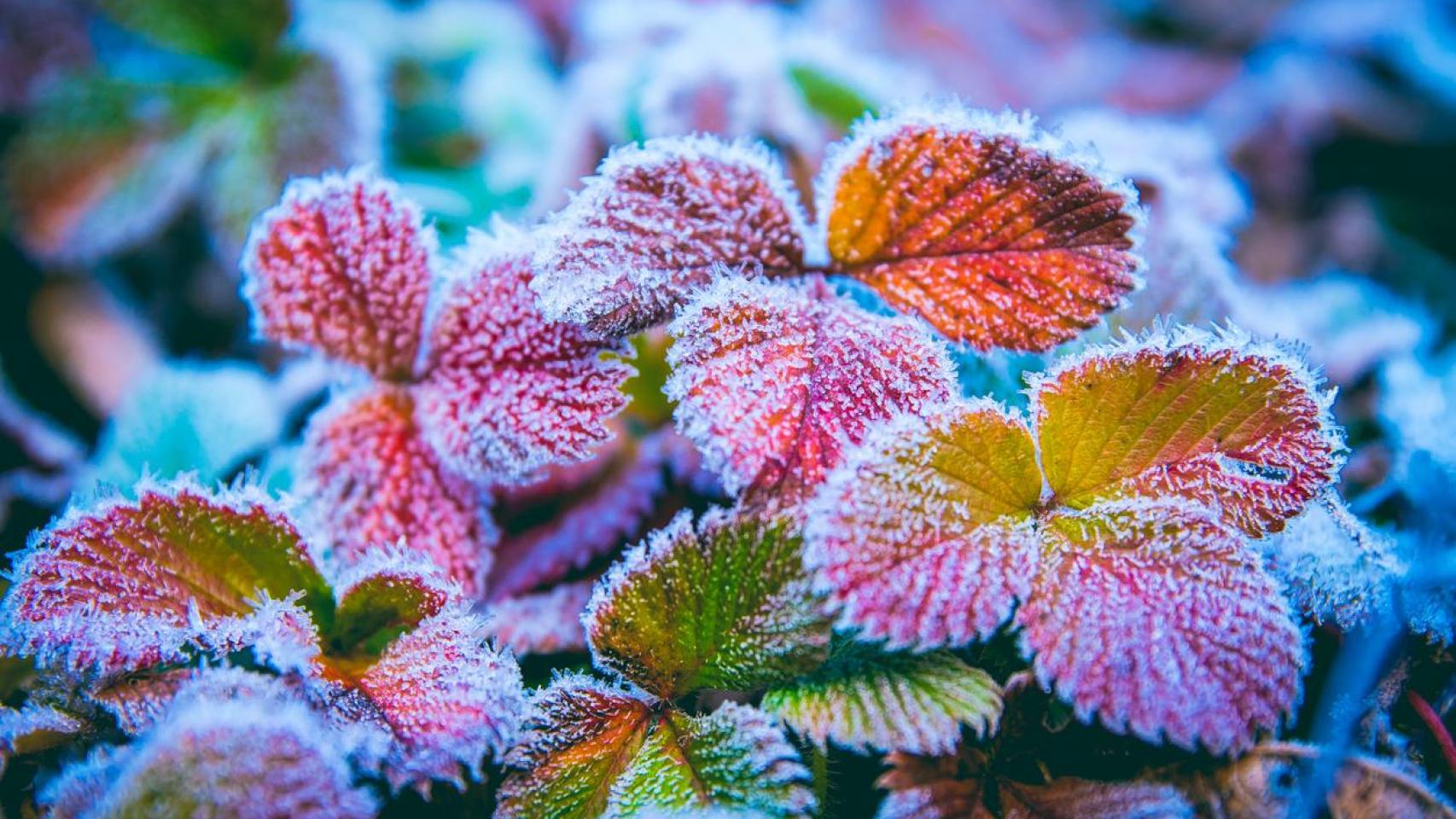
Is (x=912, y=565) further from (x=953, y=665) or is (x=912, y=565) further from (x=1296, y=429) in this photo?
(x=1296, y=429)

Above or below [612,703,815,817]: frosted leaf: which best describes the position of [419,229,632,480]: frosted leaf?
above

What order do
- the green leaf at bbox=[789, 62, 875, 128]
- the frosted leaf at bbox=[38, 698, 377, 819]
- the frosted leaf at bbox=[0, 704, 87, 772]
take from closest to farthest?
the frosted leaf at bbox=[38, 698, 377, 819]
the frosted leaf at bbox=[0, 704, 87, 772]
the green leaf at bbox=[789, 62, 875, 128]

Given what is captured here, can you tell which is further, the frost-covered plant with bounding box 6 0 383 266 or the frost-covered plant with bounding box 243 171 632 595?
the frost-covered plant with bounding box 6 0 383 266

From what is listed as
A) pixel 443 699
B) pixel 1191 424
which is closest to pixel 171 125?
pixel 443 699

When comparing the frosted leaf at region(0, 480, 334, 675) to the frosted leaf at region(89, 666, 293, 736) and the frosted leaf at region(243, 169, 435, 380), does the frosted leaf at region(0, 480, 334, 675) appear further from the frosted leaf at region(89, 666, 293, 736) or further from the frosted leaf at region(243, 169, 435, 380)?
the frosted leaf at region(243, 169, 435, 380)

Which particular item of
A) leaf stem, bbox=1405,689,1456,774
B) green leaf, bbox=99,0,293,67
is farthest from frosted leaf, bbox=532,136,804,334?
green leaf, bbox=99,0,293,67

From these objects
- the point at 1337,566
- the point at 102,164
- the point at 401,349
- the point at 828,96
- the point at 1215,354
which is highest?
the point at 102,164

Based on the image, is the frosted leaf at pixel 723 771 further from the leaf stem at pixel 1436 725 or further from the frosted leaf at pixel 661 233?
the leaf stem at pixel 1436 725

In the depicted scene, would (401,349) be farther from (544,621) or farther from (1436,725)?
(1436,725)
